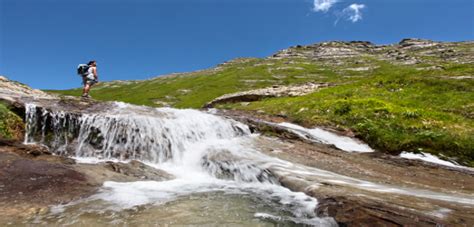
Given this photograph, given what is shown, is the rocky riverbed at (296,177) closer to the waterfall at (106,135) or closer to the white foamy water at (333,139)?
the waterfall at (106,135)

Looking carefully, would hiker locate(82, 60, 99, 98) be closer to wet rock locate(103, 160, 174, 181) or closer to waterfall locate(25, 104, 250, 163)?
waterfall locate(25, 104, 250, 163)

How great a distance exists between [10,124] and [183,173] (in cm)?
936

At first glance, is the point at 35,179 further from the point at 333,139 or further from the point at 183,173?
the point at 333,139

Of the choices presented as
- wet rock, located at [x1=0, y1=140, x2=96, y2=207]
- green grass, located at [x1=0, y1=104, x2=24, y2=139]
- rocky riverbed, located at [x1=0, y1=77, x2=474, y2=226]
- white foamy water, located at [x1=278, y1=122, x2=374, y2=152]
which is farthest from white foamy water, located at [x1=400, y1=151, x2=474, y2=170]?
green grass, located at [x1=0, y1=104, x2=24, y2=139]

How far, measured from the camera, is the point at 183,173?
15227 mm

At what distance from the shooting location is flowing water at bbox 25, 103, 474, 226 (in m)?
8.62

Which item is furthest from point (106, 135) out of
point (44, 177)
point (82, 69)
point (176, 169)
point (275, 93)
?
point (275, 93)

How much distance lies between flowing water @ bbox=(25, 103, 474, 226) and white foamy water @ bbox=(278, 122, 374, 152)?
3.77 m

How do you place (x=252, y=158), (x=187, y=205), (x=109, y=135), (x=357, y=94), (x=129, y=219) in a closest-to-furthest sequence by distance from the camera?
(x=129, y=219) < (x=187, y=205) < (x=252, y=158) < (x=109, y=135) < (x=357, y=94)

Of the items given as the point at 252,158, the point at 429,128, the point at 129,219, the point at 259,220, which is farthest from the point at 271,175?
the point at 429,128

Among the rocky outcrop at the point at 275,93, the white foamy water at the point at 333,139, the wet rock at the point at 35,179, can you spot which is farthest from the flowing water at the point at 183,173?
the rocky outcrop at the point at 275,93

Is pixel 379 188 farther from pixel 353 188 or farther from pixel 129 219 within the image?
pixel 129 219

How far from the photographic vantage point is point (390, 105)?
89.7ft

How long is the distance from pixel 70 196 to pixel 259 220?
5.80m
